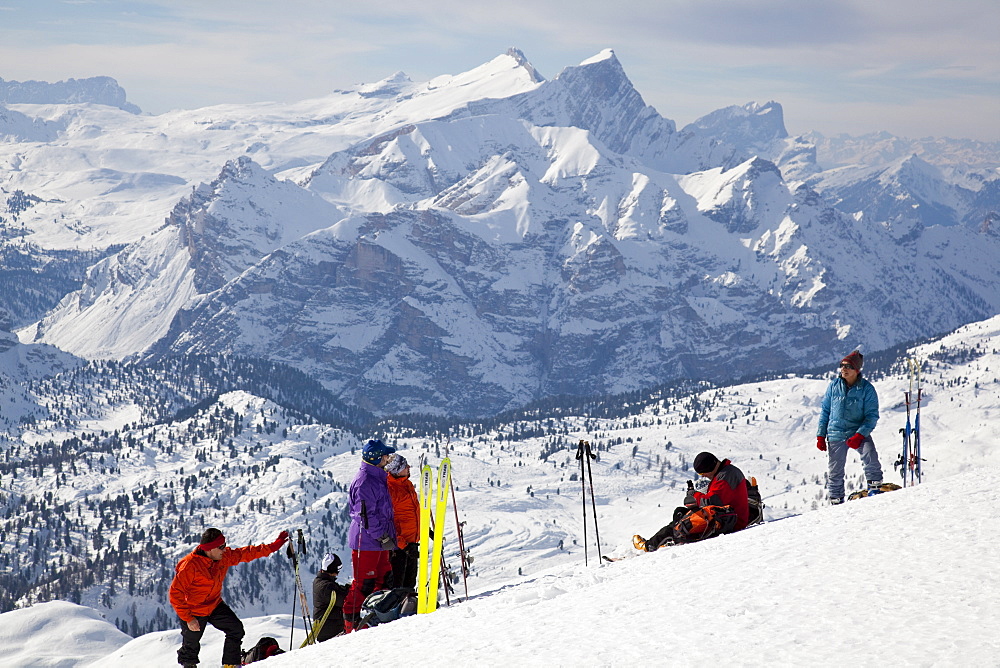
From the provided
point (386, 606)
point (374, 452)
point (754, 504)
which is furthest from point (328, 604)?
point (754, 504)

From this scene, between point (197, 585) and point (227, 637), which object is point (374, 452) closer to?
point (197, 585)

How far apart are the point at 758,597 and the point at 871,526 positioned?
3986mm

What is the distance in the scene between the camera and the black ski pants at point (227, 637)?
1595 centimetres

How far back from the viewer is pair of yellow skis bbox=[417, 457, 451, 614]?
16.2 meters

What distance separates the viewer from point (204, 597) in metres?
15.9

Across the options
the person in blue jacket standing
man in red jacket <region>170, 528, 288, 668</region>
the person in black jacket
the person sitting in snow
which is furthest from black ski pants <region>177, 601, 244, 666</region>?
the person in blue jacket standing

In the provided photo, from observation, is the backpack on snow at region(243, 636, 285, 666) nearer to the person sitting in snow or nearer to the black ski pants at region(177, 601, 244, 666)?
the black ski pants at region(177, 601, 244, 666)

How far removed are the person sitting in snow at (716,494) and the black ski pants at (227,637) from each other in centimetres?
770

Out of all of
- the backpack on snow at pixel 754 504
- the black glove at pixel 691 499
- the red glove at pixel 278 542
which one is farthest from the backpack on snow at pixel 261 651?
the backpack on snow at pixel 754 504

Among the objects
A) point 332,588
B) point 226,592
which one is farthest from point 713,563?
point 226,592

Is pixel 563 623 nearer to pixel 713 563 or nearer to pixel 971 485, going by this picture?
pixel 713 563

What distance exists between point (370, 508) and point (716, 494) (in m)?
6.89

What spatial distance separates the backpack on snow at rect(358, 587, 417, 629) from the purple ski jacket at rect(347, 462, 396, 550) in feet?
3.06

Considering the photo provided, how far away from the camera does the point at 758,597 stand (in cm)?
1146
